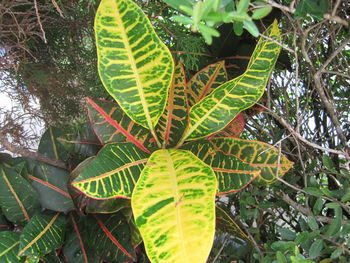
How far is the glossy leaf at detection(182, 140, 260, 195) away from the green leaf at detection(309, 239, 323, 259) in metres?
0.14

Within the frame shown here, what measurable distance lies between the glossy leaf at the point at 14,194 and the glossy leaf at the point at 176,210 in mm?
294

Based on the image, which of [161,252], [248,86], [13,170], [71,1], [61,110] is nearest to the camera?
[161,252]

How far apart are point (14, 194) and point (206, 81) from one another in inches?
17.4

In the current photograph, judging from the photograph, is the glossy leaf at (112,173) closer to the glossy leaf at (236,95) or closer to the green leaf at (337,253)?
the glossy leaf at (236,95)

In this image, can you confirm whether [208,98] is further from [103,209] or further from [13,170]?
[13,170]

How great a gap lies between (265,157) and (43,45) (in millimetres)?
633

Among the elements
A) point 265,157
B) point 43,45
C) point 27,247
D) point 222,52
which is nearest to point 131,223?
point 27,247

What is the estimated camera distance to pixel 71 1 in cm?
Result: 81

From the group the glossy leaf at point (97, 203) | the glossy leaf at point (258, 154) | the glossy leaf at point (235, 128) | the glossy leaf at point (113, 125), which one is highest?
the glossy leaf at point (113, 125)

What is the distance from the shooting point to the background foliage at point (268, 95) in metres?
0.59

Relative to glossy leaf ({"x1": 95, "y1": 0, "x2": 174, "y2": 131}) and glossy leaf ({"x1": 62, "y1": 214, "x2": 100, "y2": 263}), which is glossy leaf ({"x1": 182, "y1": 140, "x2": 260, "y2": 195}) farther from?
glossy leaf ({"x1": 62, "y1": 214, "x2": 100, "y2": 263})

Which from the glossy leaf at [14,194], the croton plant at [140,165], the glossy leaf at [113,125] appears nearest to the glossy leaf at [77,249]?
the croton plant at [140,165]

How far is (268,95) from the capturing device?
0.65 metres

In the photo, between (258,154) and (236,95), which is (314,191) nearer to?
(258,154)
